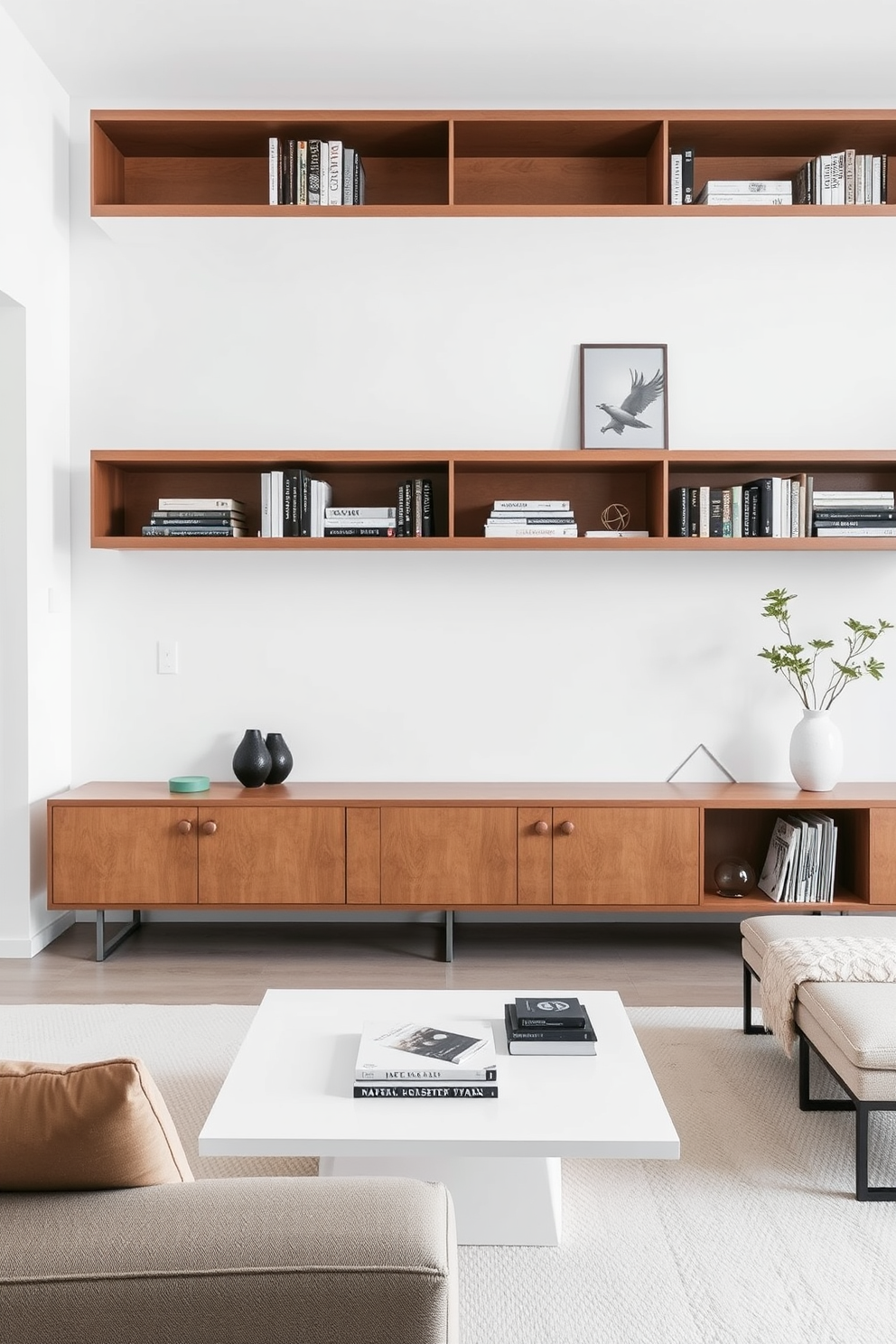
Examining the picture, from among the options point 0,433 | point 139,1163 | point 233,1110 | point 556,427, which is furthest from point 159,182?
point 139,1163

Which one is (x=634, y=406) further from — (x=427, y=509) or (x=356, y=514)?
(x=356, y=514)

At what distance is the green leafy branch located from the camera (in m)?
3.70

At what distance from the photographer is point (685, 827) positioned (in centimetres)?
349

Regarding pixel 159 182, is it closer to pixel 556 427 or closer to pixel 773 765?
pixel 556 427

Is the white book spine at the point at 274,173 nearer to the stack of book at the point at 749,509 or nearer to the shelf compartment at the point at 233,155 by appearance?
the shelf compartment at the point at 233,155

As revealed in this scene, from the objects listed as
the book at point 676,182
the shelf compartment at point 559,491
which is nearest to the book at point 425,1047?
the shelf compartment at point 559,491

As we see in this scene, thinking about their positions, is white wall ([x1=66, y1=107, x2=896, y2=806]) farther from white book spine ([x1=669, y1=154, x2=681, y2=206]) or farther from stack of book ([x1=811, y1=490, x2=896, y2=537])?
stack of book ([x1=811, y1=490, x2=896, y2=537])

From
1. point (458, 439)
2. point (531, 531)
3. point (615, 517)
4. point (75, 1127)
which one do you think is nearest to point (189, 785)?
point (531, 531)

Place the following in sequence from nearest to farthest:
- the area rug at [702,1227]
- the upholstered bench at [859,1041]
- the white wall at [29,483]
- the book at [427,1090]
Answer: the area rug at [702,1227], the book at [427,1090], the upholstered bench at [859,1041], the white wall at [29,483]

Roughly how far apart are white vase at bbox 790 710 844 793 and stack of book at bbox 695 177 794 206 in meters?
1.79

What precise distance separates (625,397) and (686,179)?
2.53 feet

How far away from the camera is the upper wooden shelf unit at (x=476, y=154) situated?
363 centimetres

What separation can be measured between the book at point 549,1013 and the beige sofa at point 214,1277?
1.08 meters

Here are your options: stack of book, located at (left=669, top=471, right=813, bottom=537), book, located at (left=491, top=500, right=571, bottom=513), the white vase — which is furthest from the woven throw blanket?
book, located at (left=491, top=500, right=571, bottom=513)
